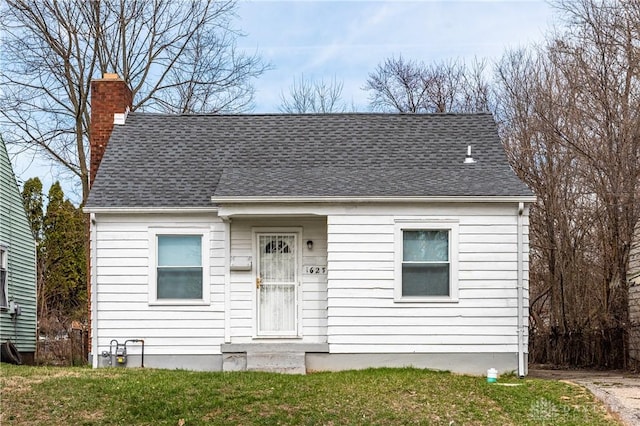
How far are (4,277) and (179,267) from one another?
303 inches

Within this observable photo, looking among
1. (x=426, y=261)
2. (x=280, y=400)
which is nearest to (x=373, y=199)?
(x=426, y=261)

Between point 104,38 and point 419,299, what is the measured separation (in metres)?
16.0

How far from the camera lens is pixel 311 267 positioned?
15242mm

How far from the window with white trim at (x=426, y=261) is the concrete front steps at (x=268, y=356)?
1.77 m

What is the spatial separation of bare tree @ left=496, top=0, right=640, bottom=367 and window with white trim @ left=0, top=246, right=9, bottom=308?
45.0 ft

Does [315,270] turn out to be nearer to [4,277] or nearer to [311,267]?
[311,267]

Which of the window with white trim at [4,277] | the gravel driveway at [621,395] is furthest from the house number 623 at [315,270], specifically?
the window with white trim at [4,277]

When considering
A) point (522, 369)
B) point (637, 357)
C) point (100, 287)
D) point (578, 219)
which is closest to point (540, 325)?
point (578, 219)

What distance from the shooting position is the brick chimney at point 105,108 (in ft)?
56.6

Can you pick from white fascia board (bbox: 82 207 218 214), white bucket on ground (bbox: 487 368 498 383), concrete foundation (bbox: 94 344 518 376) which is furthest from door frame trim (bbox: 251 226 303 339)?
white bucket on ground (bbox: 487 368 498 383)

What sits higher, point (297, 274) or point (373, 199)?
point (373, 199)

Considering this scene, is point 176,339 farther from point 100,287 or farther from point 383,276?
point 383,276

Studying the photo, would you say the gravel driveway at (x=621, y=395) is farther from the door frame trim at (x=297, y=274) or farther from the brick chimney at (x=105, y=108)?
the brick chimney at (x=105, y=108)

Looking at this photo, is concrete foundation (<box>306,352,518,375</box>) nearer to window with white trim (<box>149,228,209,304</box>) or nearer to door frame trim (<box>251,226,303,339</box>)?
door frame trim (<box>251,226,303,339</box>)
